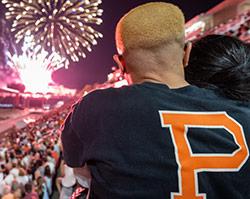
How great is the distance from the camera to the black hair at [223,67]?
71 cm

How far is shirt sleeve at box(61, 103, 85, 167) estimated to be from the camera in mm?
619

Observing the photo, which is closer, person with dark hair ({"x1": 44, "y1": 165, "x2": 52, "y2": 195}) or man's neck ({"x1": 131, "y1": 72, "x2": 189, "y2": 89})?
man's neck ({"x1": 131, "y1": 72, "x2": 189, "y2": 89})

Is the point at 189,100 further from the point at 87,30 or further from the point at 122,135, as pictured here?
the point at 87,30

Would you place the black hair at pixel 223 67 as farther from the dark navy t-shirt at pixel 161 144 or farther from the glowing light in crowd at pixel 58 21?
the glowing light in crowd at pixel 58 21

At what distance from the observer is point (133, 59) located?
2.05 feet

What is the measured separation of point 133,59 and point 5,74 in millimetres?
10506

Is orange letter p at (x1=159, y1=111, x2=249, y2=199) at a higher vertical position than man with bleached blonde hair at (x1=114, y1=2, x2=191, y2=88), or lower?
lower

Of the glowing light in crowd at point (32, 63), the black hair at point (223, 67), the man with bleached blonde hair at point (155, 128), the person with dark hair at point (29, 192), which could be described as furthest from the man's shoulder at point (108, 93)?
the glowing light in crowd at point (32, 63)

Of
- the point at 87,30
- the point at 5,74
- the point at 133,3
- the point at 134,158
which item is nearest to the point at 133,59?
the point at 134,158

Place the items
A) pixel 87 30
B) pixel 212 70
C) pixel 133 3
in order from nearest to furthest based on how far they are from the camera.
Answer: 1. pixel 212 70
2. pixel 87 30
3. pixel 133 3

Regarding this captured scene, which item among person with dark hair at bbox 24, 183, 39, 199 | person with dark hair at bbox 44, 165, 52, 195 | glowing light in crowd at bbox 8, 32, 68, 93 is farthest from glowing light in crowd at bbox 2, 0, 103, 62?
person with dark hair at bbox 24, 183, 39, 199

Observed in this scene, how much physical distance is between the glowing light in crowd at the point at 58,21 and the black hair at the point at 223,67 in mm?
7540

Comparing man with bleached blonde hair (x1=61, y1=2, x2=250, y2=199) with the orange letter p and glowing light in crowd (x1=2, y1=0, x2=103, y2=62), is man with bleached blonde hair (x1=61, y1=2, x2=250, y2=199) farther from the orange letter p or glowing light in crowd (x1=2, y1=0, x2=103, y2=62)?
glowing light in crowd (x1=2, y1=0, x2=103, y2=62)

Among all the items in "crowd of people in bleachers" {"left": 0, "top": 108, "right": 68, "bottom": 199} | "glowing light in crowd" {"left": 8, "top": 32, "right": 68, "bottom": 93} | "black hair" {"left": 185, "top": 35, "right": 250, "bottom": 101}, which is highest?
"black hair" {"left": 185, "top": 35, "right": 250, "bottom": 101}
